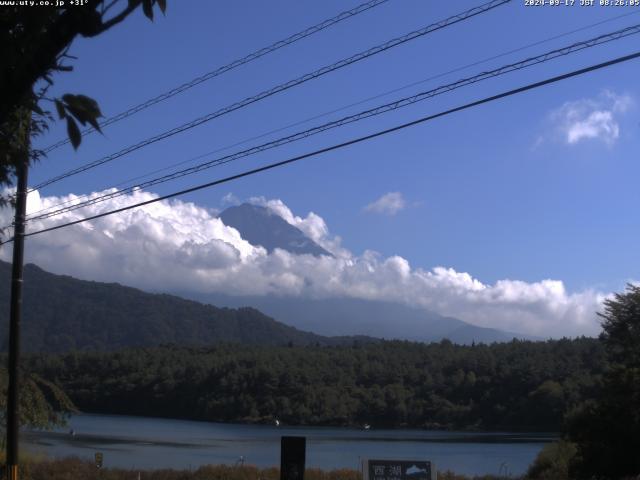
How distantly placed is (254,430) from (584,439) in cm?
3565

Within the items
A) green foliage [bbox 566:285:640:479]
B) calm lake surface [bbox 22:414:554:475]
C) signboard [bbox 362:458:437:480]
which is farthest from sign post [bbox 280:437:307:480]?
calm lake surface [bbox 22:414:554:475]

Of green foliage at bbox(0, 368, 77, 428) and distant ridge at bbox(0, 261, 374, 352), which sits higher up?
distant ridge at bbox(0, 261, 374, 352)

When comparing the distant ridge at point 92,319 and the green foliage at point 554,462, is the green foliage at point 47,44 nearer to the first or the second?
the green foliage at point 554,462

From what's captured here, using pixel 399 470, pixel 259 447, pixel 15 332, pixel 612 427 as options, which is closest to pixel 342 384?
pixel 259 447

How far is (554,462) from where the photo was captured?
29.9 metres

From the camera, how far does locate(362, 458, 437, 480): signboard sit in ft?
49.2

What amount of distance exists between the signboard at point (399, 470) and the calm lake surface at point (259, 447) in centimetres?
1567

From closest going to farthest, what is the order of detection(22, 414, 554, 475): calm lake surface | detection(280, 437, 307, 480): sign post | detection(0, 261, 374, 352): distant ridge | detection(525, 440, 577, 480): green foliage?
1. detection(280, 437, 307, 480): sign post
2. detection(525, 440, 577, 480): green foliage
3. detection(22, 414, 554, 475): calm lake surface
4. detection(0, 261, 374, 352): distant ridge

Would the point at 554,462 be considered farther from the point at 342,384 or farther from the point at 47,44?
the point at 342,384

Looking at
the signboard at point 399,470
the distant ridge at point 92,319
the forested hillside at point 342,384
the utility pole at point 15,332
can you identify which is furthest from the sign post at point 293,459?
the distant ridge at point 92,319

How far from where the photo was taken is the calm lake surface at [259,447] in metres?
35.7

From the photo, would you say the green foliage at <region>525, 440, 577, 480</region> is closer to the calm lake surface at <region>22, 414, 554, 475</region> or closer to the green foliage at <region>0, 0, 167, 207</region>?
the calm lake surface at <region>22, 414, 554, 475</region>

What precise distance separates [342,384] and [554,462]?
1640 inches

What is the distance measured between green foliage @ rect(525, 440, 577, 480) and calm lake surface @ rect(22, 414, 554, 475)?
4.61 feet
